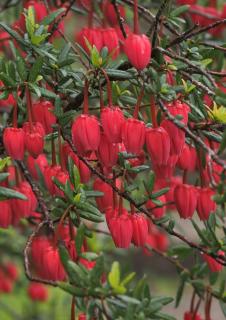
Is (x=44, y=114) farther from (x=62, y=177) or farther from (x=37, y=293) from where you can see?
(x=37, y=293)

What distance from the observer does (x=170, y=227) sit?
7.18ft

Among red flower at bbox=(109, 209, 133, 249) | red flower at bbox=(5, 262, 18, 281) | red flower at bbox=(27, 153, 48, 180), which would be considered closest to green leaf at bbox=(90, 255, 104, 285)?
red flower at bbox=(109, 209, 133, 249)

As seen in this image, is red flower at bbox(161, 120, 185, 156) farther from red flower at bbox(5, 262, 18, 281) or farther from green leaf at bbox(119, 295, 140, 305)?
red flower at bbox(5, 262, 18, 281)

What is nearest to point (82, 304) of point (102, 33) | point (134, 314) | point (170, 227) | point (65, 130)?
point (134, 314)

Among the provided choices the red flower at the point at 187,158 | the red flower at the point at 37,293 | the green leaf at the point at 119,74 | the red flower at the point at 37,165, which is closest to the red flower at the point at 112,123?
the green leaf at the point at 119,74

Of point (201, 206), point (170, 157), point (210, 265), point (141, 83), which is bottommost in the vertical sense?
point (210, 265)

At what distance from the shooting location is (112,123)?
6.15 feet

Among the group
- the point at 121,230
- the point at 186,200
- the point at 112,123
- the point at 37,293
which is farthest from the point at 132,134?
the point at 37,293

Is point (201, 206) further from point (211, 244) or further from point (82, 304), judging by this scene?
point (82, 304)

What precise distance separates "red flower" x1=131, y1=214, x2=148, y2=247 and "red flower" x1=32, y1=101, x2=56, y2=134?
13.7 inches

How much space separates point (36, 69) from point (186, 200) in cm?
57

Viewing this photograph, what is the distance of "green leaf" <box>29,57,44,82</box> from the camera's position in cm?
200

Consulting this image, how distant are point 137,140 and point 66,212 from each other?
32 centimetres

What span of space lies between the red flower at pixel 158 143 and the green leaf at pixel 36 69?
35 centimetres
